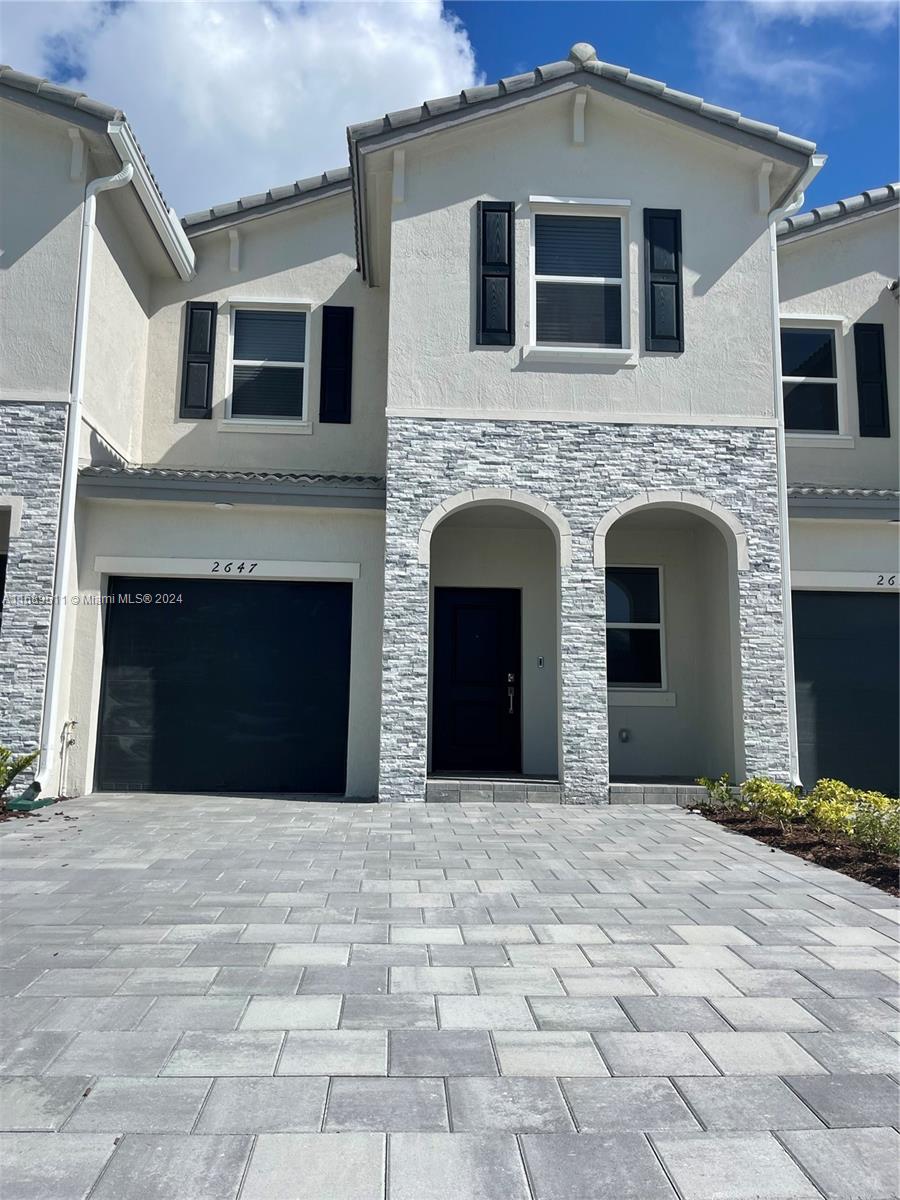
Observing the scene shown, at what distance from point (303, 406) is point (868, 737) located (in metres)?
8.87

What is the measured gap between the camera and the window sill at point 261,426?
469 inches

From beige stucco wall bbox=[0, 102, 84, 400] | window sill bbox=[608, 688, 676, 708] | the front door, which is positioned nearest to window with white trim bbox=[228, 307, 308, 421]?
beige stucco wall bbox=[0, 102, 84, 400]

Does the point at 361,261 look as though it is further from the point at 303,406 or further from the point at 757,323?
the point at 757,323

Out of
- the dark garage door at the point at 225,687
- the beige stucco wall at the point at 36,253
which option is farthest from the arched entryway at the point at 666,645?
the beige stucco wall at the point at 36,253

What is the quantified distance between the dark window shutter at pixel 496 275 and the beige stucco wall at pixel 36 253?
15.8ft

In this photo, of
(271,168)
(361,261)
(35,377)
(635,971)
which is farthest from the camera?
(271,168)

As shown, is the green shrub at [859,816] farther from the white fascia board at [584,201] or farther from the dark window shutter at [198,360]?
the dark window shutter at [198,360]

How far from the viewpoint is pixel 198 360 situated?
12055 mm

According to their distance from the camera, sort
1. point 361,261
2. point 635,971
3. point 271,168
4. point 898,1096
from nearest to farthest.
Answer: point 898,1096 → point 635,971 → point 361,261 → point 271,168

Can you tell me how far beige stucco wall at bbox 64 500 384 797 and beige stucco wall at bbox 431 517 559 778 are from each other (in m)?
1.49

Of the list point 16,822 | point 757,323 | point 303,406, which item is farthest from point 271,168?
point 16,822

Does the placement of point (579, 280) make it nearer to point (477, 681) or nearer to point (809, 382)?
point (809, 382)

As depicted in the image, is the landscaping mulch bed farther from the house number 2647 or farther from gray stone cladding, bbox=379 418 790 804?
the house number 2647

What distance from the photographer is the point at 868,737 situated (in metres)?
10.6
